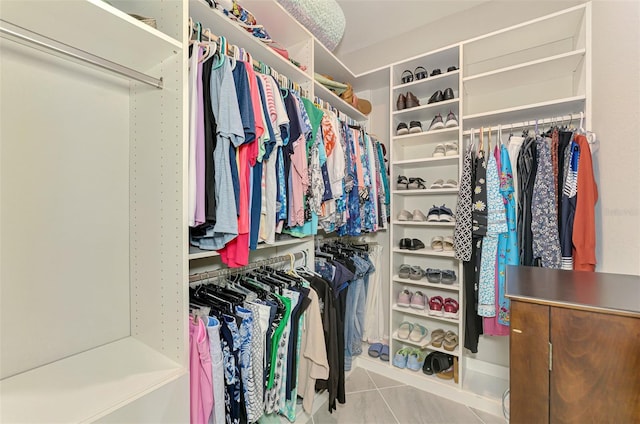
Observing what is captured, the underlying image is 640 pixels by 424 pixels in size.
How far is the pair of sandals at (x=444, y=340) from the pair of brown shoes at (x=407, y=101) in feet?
5.96

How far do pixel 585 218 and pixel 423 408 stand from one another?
4.88 feet

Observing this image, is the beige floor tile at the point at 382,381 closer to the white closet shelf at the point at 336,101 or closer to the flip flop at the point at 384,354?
the flip flop at the point at 384,354

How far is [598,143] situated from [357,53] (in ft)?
6.90

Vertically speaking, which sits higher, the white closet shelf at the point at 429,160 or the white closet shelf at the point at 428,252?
the white closet shelf at the point at 429,160

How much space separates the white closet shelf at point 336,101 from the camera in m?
1.86

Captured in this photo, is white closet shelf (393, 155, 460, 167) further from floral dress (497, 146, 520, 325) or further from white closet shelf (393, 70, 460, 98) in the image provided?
white closet shelf (393, 70, 460, 98)

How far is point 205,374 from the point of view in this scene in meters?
1.00

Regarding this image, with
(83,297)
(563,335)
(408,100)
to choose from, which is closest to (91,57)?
(83,297)

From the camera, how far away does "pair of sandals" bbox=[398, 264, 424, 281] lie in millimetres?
2111

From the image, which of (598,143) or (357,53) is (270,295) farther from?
(357,53)

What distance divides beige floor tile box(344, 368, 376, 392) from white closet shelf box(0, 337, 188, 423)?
148 centimetres

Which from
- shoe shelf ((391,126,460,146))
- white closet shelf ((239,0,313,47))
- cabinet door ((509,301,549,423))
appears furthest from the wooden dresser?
white closet shelf ((239,0,313,47))

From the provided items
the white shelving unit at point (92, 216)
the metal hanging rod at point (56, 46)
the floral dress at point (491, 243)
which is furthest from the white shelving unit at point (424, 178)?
the metal hanging rod at point (56, 46)

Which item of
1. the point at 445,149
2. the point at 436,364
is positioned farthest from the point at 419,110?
the point at 436,364
